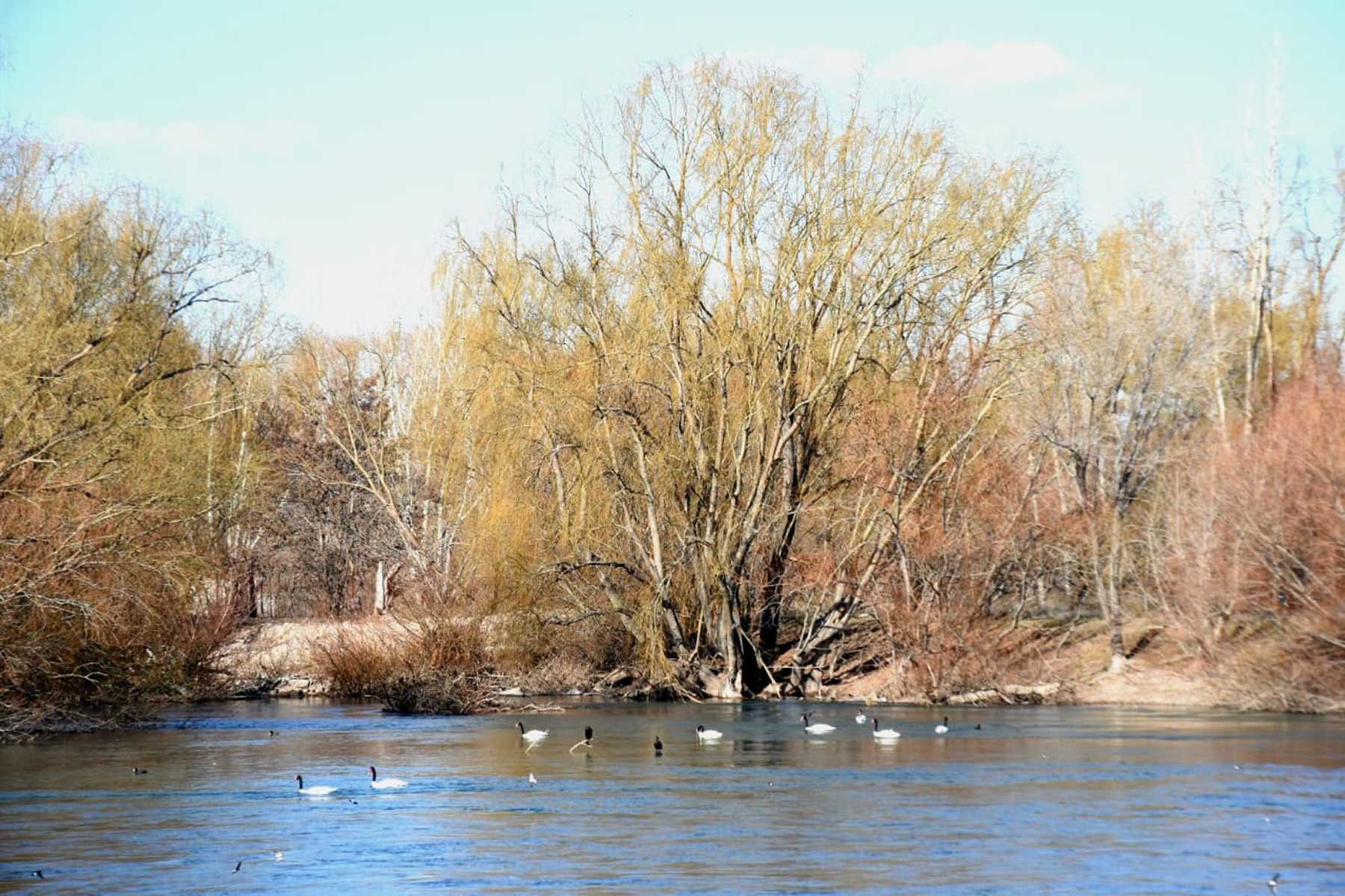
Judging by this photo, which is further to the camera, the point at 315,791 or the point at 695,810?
the point at 315,791

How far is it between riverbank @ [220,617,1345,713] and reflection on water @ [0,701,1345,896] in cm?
265

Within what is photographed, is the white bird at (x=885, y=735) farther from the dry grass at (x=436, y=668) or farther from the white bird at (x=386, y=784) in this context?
the dry grass at (x=436, y=668)

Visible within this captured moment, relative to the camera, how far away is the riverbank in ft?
114

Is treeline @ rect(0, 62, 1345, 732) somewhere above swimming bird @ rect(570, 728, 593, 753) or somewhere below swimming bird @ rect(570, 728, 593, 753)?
above

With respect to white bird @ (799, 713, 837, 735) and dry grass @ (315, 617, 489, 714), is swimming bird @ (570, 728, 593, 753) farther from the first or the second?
dry grass @ (315, 617, 489, 714)

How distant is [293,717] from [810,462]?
594 inches

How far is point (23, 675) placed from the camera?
92.3ft

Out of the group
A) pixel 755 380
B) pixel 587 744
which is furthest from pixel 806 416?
pixel 587 744

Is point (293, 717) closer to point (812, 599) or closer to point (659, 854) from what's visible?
point (812, 599)

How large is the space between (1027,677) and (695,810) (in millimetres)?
19461

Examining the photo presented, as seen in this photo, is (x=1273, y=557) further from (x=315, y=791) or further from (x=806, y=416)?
(x=315, y=791)

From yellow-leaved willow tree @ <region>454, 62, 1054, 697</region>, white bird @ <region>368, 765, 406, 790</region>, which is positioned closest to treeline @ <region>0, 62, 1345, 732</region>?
yellow-leaved willow tree @ <region>454, 62, 1054, 697</region>

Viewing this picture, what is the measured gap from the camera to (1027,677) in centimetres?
3856

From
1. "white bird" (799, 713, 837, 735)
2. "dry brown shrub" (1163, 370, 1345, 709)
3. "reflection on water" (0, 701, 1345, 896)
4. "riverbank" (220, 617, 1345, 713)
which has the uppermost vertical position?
"dry brown shrub" (1163, 370, 1345, 709)
